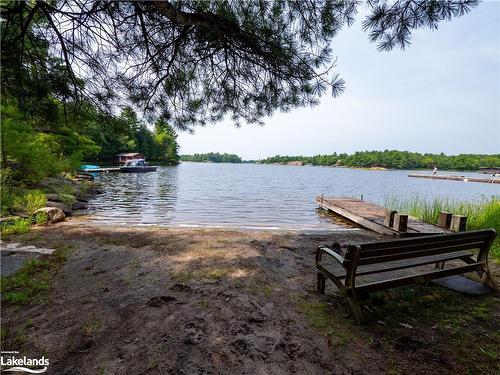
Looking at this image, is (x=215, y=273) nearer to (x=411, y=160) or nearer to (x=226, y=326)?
(x=226, y=326)

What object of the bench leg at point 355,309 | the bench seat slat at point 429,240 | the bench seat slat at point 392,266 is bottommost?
the bench leg at point 355,309

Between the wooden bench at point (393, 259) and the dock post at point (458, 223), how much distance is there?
4.52 m

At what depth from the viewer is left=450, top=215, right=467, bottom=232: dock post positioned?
303 inches

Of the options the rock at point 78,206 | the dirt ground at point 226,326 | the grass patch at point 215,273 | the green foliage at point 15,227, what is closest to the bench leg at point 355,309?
the dirt ground at point 226,326

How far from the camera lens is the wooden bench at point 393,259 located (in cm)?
299

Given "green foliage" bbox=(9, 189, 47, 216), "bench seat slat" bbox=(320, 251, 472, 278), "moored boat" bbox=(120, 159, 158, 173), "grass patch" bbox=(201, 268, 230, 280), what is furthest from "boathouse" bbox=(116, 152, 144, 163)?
"bench seat slat" bbox=(320, 251, 472, 278)

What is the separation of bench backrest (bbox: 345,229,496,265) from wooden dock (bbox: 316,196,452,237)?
4.39 metres

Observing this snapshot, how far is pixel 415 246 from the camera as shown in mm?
3264

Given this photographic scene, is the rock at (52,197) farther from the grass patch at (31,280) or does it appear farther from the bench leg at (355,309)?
the bench leg at (355,309)

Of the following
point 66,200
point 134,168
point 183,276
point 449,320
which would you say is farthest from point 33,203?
point 134,168

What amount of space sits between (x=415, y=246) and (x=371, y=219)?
742 cm

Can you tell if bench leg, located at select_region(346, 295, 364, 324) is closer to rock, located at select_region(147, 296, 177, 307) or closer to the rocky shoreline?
rock, located at select_region(147, 296, 177, 307)

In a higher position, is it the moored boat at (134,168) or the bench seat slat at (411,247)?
the bench seat slat at (411,247)

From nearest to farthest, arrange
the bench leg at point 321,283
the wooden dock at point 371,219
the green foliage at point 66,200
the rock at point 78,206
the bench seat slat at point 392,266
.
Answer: the bench seat slat at point 392,266 < the bench leg at point 321,283 < the wooden dock at point 371,219 < the green foliage at point 66,200 < the rock at point 78,206
